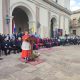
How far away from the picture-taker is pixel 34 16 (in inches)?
843

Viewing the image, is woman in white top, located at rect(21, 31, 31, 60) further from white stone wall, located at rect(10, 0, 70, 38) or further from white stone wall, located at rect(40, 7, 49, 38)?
white stone wall, located at rect(40, 7, 49, 38)

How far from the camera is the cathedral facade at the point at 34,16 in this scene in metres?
16.5

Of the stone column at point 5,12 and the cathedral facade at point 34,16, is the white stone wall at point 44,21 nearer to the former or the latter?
the cathedral facade at point 34,16

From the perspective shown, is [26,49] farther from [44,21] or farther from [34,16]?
[44,21]

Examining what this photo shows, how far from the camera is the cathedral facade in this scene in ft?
54.2

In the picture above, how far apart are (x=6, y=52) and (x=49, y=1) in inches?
642

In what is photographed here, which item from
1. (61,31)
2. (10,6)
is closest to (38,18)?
(10,6)

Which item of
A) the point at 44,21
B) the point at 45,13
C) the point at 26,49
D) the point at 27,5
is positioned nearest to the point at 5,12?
the point at 27,5

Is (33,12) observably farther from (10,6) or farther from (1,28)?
(1,28)

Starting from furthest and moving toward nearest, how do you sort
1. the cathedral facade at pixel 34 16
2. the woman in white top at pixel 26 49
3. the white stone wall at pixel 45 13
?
the white stone wall at pixel 45 13, the cathedral facade at pixel 34 16, the woman in white top at pixel 26 49

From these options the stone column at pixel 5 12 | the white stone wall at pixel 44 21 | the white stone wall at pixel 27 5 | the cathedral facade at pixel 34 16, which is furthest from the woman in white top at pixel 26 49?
the white stone wall at pixel 44 21

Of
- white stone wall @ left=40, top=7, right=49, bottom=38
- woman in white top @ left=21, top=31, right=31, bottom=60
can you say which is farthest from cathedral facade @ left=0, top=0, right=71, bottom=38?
woman in white top @ left=21, top=31, right=31, bottom=60

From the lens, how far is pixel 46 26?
82.3ft

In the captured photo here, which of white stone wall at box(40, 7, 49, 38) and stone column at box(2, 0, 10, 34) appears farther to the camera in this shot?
white stone wall at box(40, 7, 49, 38)
